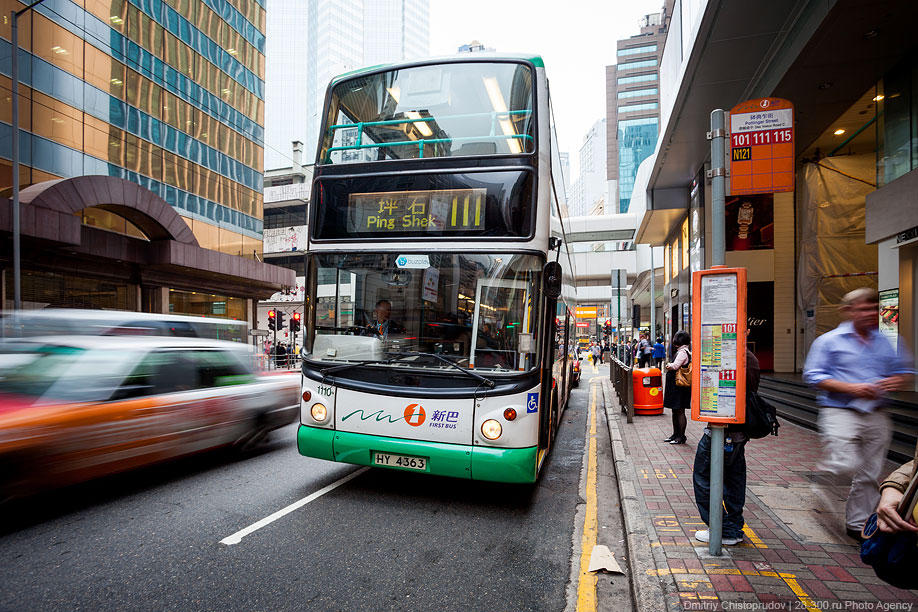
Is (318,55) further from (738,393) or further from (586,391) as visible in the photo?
(738,393)

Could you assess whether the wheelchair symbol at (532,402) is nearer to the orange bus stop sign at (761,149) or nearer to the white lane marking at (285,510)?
the white lane marking at (285,510)

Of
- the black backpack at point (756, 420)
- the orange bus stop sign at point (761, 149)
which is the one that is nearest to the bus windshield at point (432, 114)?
the orange bus stop sign at point (761, 149)

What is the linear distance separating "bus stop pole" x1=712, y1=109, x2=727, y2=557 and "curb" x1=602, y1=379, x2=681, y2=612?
16.2 inches

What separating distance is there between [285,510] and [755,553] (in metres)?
3.78

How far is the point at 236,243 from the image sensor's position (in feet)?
91.9

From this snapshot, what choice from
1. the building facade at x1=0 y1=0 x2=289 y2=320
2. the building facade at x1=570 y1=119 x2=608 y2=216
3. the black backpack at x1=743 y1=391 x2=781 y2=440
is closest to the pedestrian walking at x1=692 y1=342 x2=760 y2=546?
the black backpack at x1=743 y1=391 x2=781 y2=440

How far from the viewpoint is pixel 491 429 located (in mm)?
4305

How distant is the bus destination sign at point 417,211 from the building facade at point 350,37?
109127 millimetres

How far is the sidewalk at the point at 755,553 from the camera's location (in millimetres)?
2857

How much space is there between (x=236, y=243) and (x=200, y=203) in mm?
3301

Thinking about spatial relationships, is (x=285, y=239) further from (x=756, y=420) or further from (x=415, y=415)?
(x=756, y=420)

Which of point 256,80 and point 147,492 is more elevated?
point 256,80

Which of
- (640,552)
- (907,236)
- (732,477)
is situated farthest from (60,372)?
(907,236)

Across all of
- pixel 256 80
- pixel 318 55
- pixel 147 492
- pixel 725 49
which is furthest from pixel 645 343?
pixel 318 55
